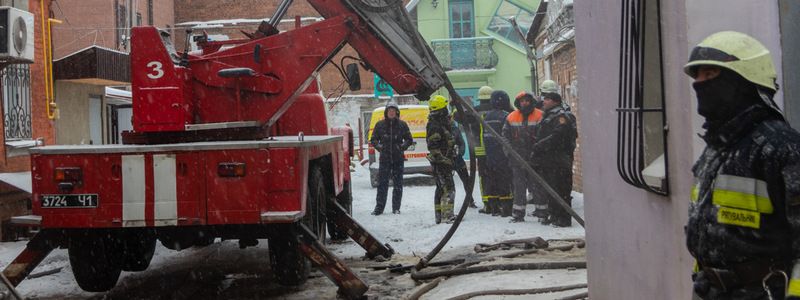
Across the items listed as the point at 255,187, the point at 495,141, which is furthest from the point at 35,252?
the point at 495,141

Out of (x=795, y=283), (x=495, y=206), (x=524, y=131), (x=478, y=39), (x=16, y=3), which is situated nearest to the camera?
(x=795, y=283)

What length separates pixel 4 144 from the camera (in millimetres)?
9836

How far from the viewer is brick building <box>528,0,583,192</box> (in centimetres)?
1318

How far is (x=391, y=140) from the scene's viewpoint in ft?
38.0

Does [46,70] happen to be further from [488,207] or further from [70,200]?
[488,207]

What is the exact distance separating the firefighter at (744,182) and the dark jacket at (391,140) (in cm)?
904

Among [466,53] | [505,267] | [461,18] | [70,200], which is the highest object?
[461,18]

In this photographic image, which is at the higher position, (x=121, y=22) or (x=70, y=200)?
(x=121, y=22)

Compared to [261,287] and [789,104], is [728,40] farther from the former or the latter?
[261,287]

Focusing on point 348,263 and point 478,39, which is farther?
point 478,39

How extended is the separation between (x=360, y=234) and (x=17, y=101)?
5.82m

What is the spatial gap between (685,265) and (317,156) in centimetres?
393

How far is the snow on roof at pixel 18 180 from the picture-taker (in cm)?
946

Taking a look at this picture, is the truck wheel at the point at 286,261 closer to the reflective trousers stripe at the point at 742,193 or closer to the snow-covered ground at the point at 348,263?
the snow-covered ground at the point at 348,263
